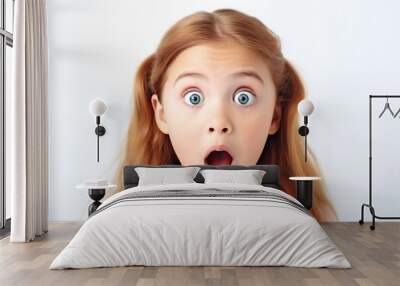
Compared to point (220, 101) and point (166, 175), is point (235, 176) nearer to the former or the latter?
point (166, 175)

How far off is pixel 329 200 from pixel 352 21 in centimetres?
223

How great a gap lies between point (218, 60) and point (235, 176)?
1487 mm

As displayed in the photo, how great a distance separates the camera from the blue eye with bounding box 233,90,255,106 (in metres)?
7.47

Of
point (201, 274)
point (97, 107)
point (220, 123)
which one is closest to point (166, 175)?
point (220, 123)

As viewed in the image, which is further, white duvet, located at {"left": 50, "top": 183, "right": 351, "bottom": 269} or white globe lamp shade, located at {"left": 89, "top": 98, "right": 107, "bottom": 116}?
white globe lamp shade, located at {"left": 89, "top": 98, "right": 107, "bottom": 116}

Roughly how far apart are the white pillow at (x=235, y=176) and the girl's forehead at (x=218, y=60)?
48.8 inches

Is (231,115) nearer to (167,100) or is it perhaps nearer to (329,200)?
(167,100)

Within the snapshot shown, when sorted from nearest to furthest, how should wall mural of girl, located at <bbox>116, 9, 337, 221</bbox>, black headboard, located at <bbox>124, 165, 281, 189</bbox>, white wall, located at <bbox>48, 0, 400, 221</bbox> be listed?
black headboard, located at <bbox>124, 165, 281, 189</bbox> < wall mural of girl, located at <bbox>116, 9, 337, 221</bbox> < white wall, located at <bbox>48, 0, 400, 221</bbox>

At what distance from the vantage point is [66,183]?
308 inches

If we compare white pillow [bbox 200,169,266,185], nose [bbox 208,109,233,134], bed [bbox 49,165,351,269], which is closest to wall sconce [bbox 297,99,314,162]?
nose [bbox 208,109,233,134]

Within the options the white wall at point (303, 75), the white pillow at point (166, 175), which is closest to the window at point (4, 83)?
the white wall at point (303, 75)

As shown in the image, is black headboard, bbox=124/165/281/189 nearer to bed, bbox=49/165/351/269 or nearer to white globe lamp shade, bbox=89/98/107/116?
white globe lamp shade, bbox=89/98/107/116

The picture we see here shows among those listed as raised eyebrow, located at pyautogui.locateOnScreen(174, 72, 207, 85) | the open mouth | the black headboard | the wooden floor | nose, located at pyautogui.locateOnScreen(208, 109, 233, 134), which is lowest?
the wooden floor

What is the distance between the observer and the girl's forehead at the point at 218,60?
7512mm
